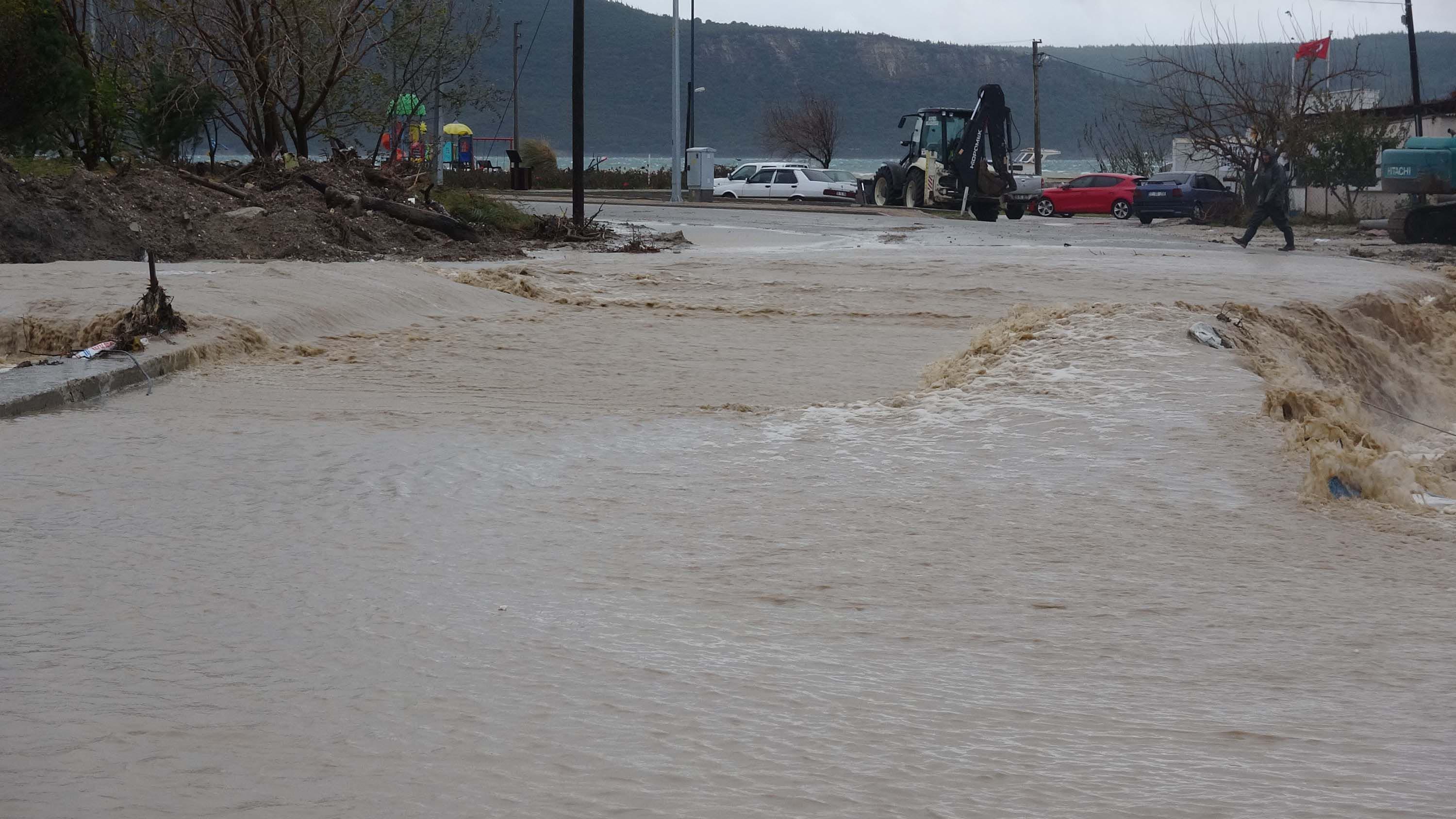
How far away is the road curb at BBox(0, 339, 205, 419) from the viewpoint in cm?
799

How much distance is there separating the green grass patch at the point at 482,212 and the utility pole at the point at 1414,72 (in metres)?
26.1

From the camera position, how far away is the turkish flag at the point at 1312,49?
146 ft

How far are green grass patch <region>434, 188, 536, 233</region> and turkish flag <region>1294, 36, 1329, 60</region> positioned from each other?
1139 inches

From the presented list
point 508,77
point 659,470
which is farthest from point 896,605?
point 508,77

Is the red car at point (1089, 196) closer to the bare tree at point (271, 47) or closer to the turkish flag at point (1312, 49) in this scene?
the turkish flag at point (1312, 49)

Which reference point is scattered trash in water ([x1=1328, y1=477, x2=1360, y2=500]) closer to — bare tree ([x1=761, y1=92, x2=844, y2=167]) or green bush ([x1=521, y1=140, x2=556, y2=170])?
green bush ([x1=521, y1=140, x2=556, y2=170])

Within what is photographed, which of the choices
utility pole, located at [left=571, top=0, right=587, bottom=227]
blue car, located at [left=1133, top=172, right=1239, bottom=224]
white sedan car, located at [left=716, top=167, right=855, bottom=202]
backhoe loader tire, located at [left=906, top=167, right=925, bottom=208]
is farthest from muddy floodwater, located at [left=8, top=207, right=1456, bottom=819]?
white sedan car, located at [left=716, top=167, right=855, bottom=202]

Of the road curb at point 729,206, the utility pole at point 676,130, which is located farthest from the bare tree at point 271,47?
the utility pole at point 676,130

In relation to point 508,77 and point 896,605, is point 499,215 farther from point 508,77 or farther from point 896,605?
point 508,77

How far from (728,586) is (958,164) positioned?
1243 inches

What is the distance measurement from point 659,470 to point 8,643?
3.18 metres

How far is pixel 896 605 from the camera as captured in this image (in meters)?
4.87

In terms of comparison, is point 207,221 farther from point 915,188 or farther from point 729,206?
point 915,188

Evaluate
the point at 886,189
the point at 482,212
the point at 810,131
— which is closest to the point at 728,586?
the point at 482,212
